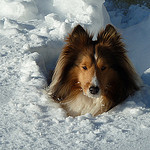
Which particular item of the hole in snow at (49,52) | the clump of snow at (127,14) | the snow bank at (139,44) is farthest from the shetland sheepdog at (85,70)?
the clump of snow at (127,14)

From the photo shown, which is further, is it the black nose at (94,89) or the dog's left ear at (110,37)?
the dog's left ear at (110,37)

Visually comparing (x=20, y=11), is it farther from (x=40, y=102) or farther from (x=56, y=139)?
(x=56, y=139)

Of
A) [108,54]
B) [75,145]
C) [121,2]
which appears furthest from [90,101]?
[121,2]

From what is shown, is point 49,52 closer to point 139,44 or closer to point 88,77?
point 88,77

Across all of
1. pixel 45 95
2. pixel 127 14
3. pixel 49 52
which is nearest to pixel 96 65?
pixel 45 95

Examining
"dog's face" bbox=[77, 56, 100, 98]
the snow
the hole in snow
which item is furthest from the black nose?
the hole in snow

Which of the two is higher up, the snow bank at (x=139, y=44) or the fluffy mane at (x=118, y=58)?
the fluffy mane at (x=118, y=58)

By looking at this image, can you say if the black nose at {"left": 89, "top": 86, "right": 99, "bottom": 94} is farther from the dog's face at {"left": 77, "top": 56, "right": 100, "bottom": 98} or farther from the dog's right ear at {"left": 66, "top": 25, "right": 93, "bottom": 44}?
the dog's right ear at {"left": 66, "top": 25, "right": 93, "bottom": 44}

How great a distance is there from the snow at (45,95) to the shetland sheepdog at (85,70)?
21cm

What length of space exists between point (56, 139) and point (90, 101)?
1.25 metres

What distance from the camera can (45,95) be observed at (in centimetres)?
400

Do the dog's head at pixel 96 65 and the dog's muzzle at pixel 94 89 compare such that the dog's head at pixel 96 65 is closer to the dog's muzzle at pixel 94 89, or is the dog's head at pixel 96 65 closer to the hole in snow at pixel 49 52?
the dog's muzzle at pixel 94 89

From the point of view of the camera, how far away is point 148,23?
9203 millimetres

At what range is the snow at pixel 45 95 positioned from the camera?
2.96 m
